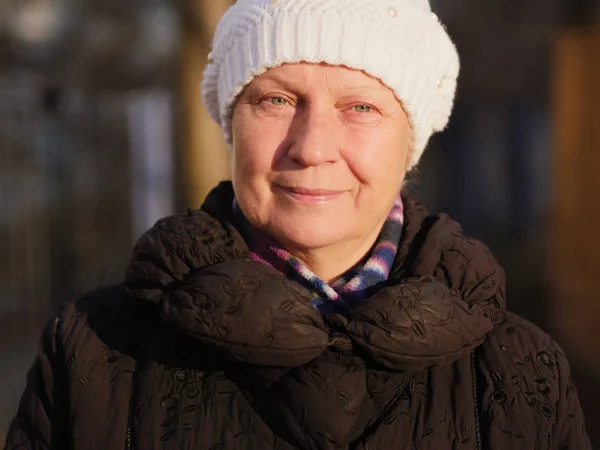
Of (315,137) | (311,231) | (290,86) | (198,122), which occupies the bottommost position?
(311,231)

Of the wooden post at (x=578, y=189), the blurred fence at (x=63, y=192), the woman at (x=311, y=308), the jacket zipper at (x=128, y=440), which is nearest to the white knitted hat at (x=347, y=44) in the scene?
the woman at (x=311, y=308)

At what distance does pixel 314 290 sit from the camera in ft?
6.19

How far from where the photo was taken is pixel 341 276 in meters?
1.99

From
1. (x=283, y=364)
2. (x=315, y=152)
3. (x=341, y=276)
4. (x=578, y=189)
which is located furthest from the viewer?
(x=578, y=189)

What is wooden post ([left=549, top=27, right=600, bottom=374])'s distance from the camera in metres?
6.25

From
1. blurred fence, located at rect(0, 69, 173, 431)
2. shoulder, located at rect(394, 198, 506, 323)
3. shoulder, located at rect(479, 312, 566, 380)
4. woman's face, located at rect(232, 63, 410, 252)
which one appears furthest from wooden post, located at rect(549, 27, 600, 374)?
woman's face, located at rect(232, 63, 410, 252)

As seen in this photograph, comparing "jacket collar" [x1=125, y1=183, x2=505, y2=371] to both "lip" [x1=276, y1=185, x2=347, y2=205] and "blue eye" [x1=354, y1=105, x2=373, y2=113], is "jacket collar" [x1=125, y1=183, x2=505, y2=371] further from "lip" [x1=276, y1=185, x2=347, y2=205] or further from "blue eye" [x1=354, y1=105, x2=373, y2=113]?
"blue eye" [x1=354, y1=105, x2=373, y2=113]

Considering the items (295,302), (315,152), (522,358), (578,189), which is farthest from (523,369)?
(578,189)

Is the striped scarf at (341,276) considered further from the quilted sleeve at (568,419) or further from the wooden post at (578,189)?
the wooden post at (578,189)

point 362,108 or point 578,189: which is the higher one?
point 362,108

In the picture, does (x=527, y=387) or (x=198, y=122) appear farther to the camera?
(x=198, y=122)

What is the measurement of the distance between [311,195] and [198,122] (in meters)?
3.29

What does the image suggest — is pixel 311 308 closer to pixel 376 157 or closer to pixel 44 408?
pixel 376 157

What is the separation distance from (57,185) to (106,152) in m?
0.67
